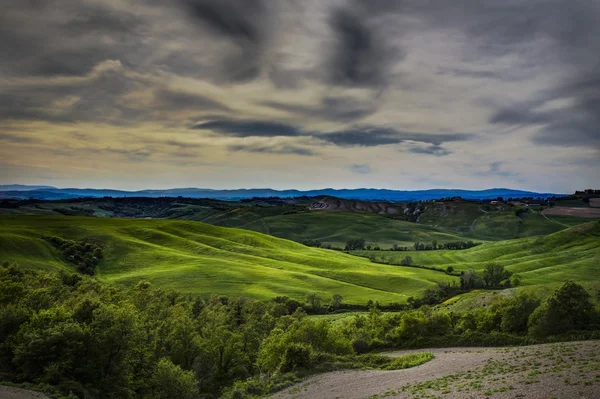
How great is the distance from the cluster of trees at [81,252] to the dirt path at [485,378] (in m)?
113

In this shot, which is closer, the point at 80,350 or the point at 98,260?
the point at 80,350

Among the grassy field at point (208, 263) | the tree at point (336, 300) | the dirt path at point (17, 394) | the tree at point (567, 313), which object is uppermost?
the tree at point (567, 313)

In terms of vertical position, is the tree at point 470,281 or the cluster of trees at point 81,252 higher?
the cluster of trees at point 81,252

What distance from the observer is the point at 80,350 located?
43.6 m

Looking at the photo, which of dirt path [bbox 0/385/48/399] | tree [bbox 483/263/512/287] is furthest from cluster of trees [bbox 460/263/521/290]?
dirt path [bbox 0/385/48/399]

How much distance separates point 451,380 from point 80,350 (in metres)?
39.3

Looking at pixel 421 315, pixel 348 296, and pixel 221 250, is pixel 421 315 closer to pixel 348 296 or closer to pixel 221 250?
pixel 348 296

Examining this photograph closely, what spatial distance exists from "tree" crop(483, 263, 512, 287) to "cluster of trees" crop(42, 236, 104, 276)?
148 m

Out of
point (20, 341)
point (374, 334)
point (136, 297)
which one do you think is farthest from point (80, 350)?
point (374, 334)

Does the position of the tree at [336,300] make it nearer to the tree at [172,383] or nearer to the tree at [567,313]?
the tree at [567,313]

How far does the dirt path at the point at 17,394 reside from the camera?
3340cm

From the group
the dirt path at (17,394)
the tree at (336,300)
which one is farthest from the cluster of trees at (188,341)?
the tree at (336,300)

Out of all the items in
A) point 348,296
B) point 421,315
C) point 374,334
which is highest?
point 421,315

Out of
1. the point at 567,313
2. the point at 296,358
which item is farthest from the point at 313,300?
the point at 567,313
